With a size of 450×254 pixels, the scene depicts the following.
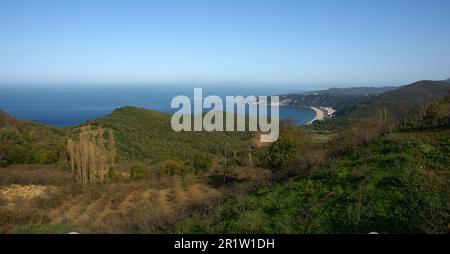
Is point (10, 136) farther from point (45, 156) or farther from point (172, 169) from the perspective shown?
point (172, 169)

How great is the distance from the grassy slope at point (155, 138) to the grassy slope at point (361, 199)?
24532 millimetres

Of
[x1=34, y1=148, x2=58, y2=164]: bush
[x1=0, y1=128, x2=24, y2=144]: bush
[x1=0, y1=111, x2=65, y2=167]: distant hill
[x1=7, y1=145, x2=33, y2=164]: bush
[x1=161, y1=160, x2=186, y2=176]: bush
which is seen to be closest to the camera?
[x1=161, y1=160, x2=186, y2=176]: bush

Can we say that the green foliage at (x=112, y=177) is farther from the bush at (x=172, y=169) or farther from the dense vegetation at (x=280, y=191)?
the bush at (x=172, y=169)

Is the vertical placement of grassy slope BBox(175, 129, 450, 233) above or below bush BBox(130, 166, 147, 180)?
above

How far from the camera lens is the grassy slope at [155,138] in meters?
34.8

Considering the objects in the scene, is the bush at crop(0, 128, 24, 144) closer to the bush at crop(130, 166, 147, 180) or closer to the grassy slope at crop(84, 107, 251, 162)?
the grassy slope at crop(84, 107, 251, 162)

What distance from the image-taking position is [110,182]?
18.9 m

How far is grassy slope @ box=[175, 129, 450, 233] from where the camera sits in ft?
18.6

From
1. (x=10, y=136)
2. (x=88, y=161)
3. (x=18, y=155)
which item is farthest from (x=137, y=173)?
(x=10, y=136)

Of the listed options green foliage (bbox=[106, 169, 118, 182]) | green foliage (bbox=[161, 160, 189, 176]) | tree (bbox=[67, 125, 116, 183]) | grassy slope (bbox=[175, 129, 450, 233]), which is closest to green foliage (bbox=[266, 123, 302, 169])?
green foliage (bbox=[161, 160, 189, 176])

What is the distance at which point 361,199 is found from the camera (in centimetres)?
652

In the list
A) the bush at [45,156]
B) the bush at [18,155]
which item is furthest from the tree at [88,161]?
the bush at [18,155]

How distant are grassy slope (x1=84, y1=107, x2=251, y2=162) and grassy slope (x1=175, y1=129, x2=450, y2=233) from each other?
24.5 m
